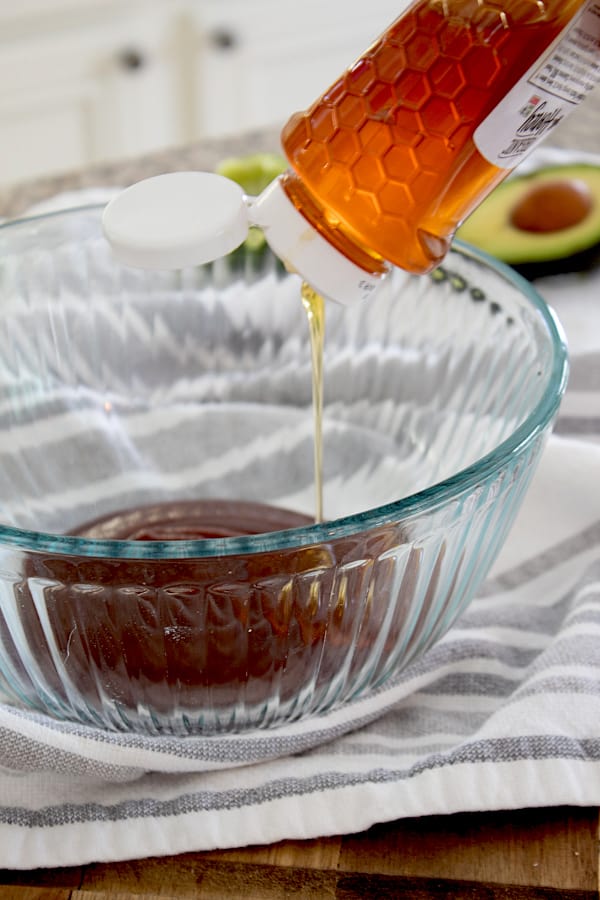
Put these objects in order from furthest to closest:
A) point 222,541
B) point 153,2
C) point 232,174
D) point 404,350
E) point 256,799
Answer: point 153,2
point 232,174
point 404,350
point 256,799
point 222,541

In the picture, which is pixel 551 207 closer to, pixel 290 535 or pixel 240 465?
pixel 240 465

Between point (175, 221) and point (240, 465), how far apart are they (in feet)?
1.17

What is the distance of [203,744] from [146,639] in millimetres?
95

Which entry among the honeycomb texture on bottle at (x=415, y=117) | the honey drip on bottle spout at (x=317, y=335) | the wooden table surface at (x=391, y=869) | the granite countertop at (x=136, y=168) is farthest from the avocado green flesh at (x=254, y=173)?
the wooden table surface at (x=391, y=869)

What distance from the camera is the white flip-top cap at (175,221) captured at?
57 centimetres

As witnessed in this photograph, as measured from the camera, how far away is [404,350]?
2.85 ft

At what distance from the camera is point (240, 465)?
910mm

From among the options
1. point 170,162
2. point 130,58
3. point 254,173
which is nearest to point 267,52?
point 130,58

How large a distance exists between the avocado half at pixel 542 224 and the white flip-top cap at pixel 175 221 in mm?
531

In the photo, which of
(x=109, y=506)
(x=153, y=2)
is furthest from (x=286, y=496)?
(x=153, y=2)

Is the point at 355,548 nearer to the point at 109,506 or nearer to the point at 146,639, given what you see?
the point at 146,639

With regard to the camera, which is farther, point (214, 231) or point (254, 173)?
point (254, 173)

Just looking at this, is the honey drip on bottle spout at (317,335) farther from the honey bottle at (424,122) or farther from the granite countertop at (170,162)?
the granite countertop at (170,162)

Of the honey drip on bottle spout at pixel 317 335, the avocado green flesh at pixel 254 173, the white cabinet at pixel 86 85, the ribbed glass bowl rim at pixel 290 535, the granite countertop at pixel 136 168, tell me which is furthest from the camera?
the white cabinet at pixel 86 85
